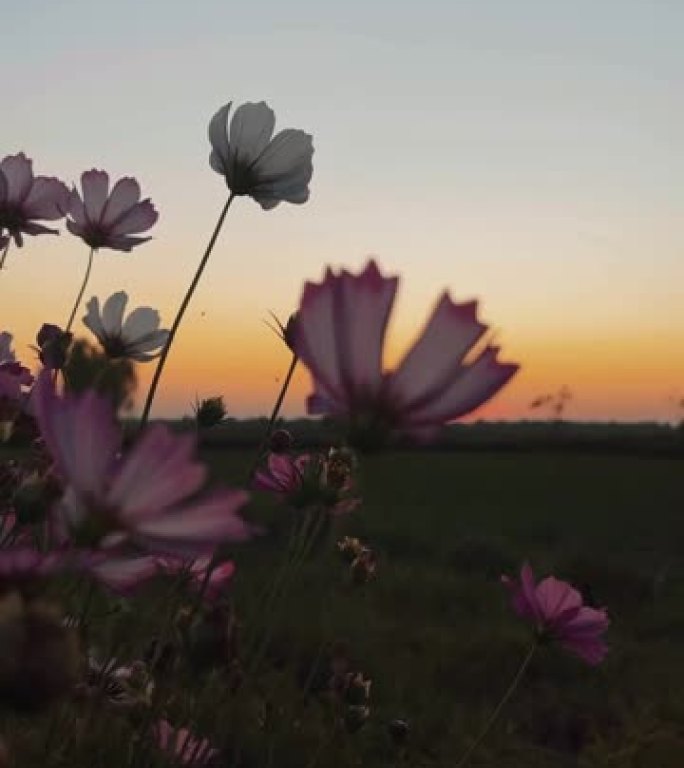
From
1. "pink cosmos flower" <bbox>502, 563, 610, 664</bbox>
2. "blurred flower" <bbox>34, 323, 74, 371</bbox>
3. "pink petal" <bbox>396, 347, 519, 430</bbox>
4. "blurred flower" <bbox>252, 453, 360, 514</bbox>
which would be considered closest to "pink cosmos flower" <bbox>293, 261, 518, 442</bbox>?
"pink petal" <bbox>396, 347, 519, 430</bbox>

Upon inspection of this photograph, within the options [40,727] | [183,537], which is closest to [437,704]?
[40,727]

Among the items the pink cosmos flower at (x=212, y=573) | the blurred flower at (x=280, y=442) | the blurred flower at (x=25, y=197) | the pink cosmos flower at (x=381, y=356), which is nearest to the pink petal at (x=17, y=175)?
the blurred flower at (x=25, y=197)

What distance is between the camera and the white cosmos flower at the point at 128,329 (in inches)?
60.9

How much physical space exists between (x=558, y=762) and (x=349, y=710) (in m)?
1.91

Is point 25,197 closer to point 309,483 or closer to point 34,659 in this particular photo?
point 309,483

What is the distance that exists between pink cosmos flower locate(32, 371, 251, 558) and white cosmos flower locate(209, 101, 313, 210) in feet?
2.74

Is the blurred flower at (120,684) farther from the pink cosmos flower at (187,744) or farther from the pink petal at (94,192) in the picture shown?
the pink petal at (94,192)

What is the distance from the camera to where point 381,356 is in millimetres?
562

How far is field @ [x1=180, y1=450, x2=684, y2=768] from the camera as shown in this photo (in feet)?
10.2

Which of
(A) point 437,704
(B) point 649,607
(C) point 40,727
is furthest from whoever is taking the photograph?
(B) point 649,607

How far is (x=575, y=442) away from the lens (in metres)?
27.0

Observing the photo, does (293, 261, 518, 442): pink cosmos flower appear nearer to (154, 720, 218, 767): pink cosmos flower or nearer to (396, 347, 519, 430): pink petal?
(396, 347, 519, 430): pink petal

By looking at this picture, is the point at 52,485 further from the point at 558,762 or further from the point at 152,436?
the point at 558,762

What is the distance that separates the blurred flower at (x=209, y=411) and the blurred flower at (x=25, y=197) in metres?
0.26
